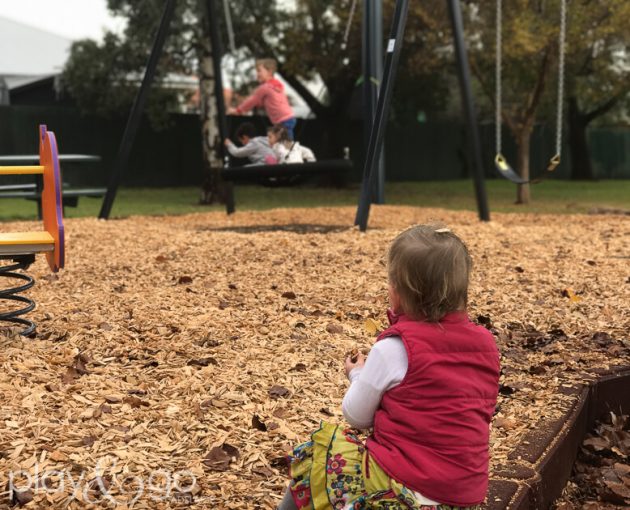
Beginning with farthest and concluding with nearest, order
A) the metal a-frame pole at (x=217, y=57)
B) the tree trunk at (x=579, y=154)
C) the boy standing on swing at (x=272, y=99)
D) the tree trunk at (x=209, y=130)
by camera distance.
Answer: the tree trunk at (x=579, y=154) → the tree trunk at (x=209, y=130) → the metal a-frame pole at (x=217, y=57) → the boy standing on swing at (x=272, y=99)

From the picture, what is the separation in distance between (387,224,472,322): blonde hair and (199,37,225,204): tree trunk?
15.0 metres

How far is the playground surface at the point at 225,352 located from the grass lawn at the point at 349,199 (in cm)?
787

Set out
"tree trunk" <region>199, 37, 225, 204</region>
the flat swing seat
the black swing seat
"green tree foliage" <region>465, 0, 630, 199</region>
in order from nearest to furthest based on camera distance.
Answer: the flat swing seat → the black swing seat → "green tree foliage" <region>465, 0, 630, 199</region> → "tree trunk" <region>199, 37, 225, 204</region>

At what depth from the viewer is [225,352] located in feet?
14.3

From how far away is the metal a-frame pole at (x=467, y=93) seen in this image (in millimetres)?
9820

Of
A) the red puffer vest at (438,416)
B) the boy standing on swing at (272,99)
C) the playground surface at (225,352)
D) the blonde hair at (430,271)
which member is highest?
the boy standing on swing at (272,99)

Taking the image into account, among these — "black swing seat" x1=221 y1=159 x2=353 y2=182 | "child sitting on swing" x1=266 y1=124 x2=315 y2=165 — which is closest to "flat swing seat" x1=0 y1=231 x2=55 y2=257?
"black swing seat" x1=221 y1=159 x2=353 y2=182

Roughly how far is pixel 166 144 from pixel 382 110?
51.7 feet

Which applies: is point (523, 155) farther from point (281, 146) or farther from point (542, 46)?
point (281, 146)

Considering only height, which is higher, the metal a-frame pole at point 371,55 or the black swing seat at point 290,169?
the metal a-frame pole at point 371,55

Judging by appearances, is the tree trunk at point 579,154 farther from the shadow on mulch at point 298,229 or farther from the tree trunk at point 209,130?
the shadow on mulch at point 298,229

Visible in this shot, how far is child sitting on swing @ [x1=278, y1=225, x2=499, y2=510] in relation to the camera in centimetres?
232

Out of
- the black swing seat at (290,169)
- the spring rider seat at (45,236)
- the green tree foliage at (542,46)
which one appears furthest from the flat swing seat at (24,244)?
the green tree foliage at (542,46)

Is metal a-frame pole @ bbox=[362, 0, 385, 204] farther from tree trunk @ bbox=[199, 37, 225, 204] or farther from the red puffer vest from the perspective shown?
the red puffer vest
